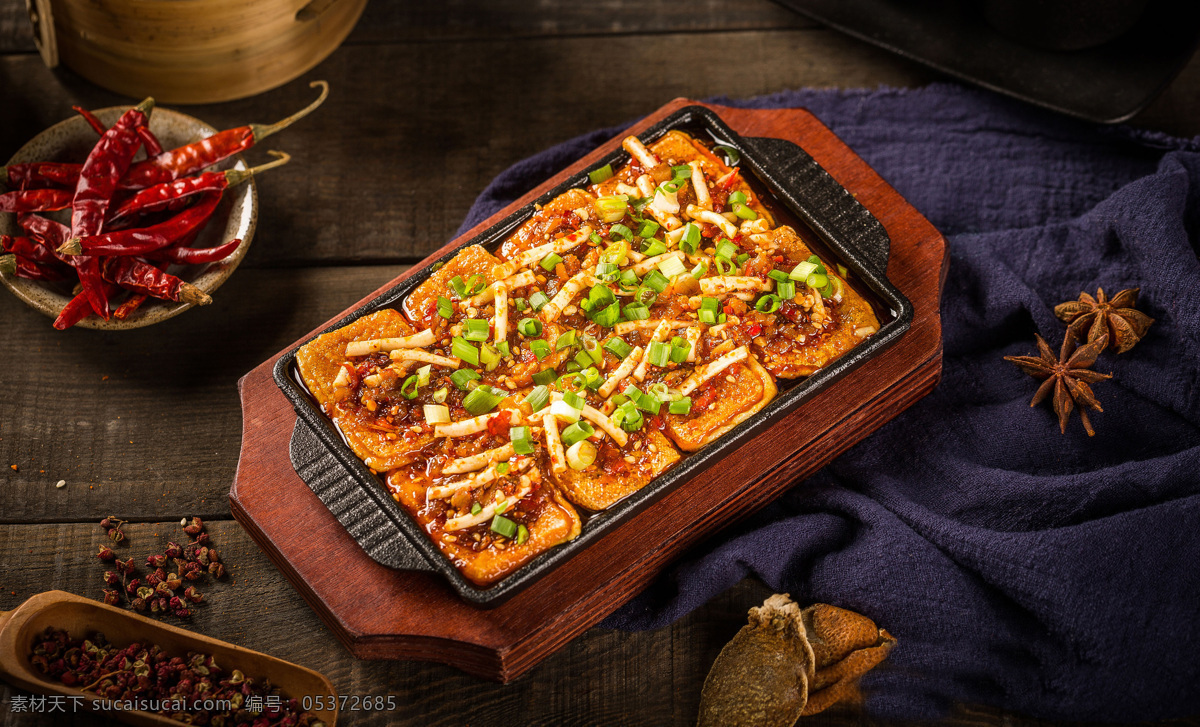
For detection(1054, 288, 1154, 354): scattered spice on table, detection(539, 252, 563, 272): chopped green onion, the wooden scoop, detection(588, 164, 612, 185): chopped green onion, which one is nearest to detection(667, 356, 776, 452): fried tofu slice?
detection(539, 252, 563, 272): chopped green onion

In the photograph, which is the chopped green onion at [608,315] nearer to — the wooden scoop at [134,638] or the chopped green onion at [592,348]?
the chopped green onion at [592,348]

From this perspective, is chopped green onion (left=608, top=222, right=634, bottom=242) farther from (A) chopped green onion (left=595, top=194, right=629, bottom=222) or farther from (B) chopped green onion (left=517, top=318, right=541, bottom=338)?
(B) chopped green onion (left=517, top=318, right=541, bottom=338)

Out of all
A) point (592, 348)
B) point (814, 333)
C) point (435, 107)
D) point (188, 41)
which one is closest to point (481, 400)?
point (592, 348)

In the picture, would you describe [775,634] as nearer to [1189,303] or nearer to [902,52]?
[1189,303]

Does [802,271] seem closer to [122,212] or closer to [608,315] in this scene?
[608,315]

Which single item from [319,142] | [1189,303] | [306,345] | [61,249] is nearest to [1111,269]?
[1189,303]

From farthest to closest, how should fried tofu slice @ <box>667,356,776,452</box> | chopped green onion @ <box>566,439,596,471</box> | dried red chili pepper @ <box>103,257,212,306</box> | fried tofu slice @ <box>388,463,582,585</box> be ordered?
dried red chili pepper @ <box>103,257,212,306</box> < fried tofu slice @ <box>667,356,776,452</box> < chopped green onion @ <box>566,439,596,471</box> < fried tofu slice @ <box>388,463,582,585</box>

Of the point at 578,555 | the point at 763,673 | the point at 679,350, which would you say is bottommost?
the point at 763,673
